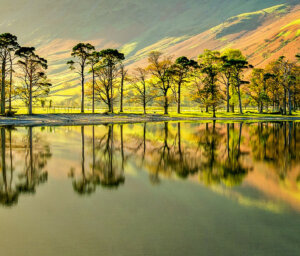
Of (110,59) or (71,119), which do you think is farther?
(110,59)

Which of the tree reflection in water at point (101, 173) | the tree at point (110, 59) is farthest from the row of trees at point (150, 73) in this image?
the tree reflection in water at point (101, 173)

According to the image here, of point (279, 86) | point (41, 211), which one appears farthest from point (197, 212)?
point (279, 86)

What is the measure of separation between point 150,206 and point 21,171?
9546 mm

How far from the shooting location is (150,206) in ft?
38.7

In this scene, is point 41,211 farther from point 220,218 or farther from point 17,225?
point 220,218

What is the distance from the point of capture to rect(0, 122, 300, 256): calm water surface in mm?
8586

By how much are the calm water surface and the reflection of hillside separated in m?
0.06

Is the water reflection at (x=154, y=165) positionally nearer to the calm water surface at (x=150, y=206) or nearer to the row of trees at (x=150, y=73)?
the calm water surface at (x=150, y=206)

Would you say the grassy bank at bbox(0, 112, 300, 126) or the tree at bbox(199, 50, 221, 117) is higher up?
the tree at bbox(199, 50, 221, 117)

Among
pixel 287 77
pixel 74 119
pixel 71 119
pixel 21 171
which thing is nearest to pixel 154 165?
pixel 21 171

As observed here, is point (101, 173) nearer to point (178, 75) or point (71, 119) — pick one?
point (71, 119)

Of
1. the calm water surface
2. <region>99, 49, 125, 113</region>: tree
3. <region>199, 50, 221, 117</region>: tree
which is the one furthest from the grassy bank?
the calm water surface

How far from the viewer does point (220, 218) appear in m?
10.4

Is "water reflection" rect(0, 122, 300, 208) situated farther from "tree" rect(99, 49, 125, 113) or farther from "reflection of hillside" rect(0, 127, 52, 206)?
"tree" rect(99, 49, 125, 113)
